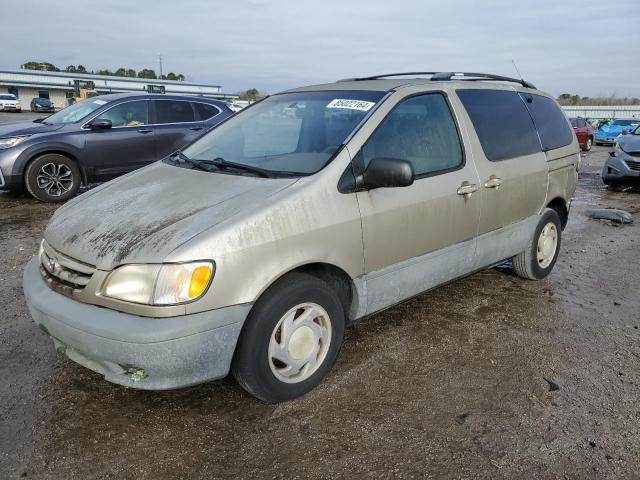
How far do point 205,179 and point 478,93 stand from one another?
2254 millimetres

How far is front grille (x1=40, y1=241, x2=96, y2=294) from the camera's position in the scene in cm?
257

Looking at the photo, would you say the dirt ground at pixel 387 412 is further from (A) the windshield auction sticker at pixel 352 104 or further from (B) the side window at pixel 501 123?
(A) the windshield auction sticker at pixel 352 104

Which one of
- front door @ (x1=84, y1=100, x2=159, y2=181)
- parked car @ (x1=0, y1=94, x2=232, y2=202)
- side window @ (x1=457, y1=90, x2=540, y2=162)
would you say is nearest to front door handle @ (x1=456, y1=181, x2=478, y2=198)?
side window @ (x1=457, y1=90, x2=540, y2=162)

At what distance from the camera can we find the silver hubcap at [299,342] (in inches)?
109

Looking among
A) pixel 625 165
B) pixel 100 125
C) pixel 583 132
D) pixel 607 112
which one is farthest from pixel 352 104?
pixel 607 112

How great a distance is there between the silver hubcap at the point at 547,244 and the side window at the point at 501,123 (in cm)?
78

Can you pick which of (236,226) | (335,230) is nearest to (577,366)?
(335,230)

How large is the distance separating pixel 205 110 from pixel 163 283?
24.5ft

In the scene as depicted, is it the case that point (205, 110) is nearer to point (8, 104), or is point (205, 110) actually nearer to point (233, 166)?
point (233, 166)

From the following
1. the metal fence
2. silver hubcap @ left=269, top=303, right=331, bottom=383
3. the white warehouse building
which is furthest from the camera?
the white warehouse building

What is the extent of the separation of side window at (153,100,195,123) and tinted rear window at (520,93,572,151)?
6058 millimetres

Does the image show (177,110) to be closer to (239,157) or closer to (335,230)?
(239,157)

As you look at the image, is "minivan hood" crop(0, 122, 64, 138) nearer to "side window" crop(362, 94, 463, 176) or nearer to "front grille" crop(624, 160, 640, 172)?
"side window" crop(362, 94, 463, 176)

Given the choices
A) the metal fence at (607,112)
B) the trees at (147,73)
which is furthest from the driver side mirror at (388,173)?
the trees at (147,73)
